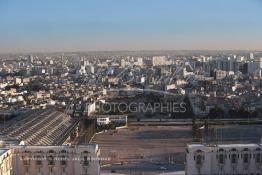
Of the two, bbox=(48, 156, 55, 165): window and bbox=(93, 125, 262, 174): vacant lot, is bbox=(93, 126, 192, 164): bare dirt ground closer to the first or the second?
bbox=(93, 125, 262, 174): vacant lot

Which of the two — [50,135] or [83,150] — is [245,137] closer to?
[50,135]

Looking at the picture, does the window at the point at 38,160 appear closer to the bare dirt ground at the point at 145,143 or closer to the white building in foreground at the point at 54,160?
the white building in foreground at the point at 54,160

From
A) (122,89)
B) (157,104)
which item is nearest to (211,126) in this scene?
(157,104)

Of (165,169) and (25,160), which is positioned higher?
(25,160)

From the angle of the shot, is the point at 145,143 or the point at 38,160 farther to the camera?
the point at 145,143

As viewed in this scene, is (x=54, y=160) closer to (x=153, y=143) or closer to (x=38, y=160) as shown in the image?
(x=38, y=160)

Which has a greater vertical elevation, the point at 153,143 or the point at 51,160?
the point at 51,160

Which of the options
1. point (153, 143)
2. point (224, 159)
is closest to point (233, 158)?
point (224, 159)
